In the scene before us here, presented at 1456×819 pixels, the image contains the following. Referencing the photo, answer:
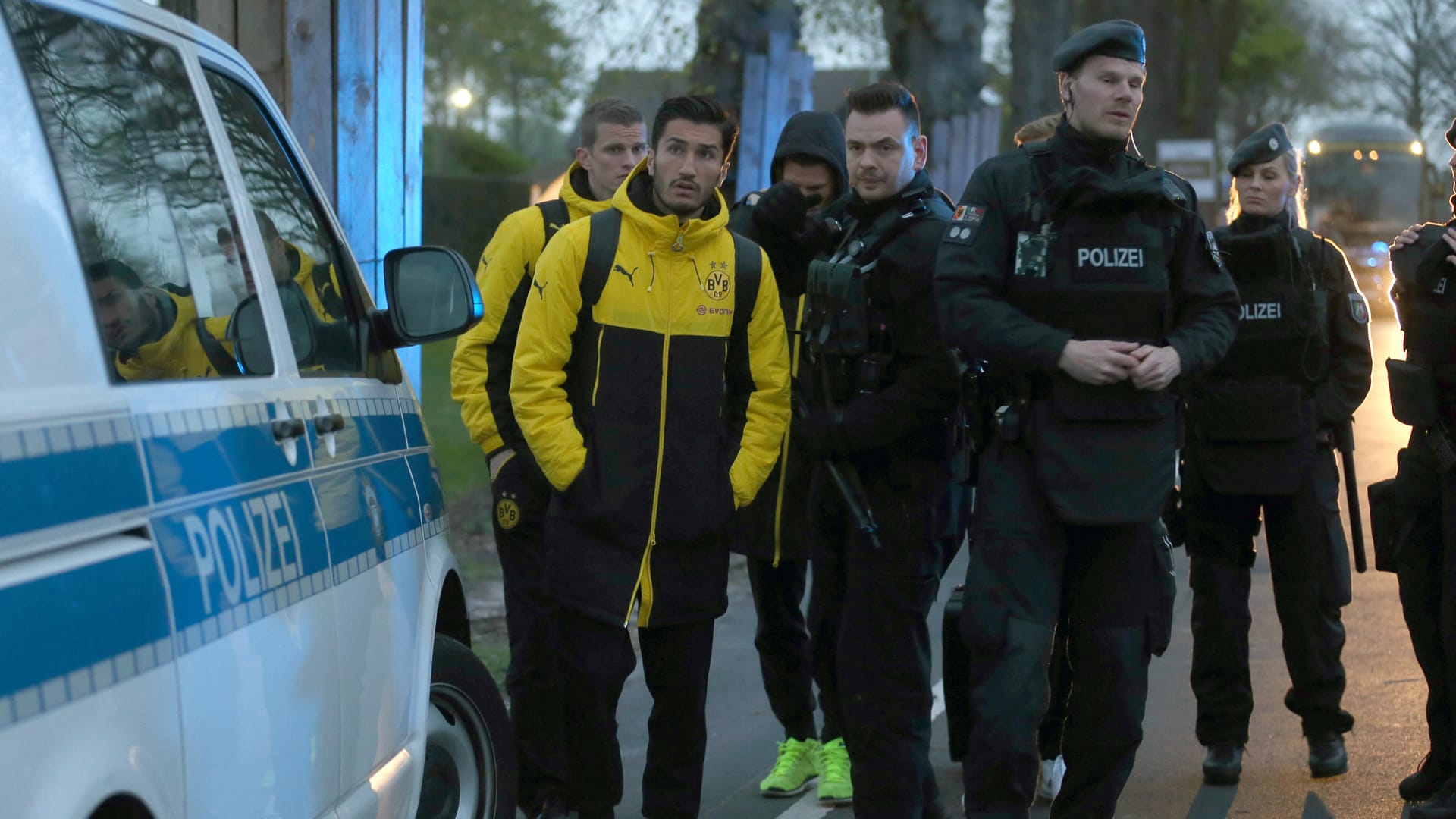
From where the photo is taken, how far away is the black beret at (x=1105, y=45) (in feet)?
13.0

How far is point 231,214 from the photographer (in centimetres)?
281

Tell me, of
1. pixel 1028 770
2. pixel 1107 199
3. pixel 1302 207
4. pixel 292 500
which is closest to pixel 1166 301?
pixel 1107 199

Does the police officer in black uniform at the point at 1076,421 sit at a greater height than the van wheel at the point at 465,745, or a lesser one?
greater

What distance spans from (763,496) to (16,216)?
10.2 feet

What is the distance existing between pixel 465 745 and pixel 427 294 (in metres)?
1.05

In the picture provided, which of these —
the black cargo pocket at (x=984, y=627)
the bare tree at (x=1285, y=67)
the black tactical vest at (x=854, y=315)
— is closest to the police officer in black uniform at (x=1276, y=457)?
the black tactical vest at (x=854, y=315)

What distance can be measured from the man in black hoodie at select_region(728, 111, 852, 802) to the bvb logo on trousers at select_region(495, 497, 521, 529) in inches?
26.1

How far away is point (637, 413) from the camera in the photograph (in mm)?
4070

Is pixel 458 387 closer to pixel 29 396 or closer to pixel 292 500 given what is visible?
pixel 292 500

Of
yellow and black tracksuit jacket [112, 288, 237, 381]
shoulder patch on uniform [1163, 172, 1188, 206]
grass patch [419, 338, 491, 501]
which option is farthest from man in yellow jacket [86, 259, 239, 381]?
grass patch [419, 338, 491, 501]

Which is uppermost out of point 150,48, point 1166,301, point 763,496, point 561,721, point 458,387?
point 150,48

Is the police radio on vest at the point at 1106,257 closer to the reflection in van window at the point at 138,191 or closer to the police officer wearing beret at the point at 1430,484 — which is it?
the police officer wearing beret at the point at 1430,484

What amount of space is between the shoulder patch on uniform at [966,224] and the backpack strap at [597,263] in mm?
830

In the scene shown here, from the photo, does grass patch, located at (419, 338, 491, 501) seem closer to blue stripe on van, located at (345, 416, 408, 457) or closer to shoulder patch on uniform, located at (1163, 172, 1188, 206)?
blue stripe on van, located at (345, 416, 408, 457)
